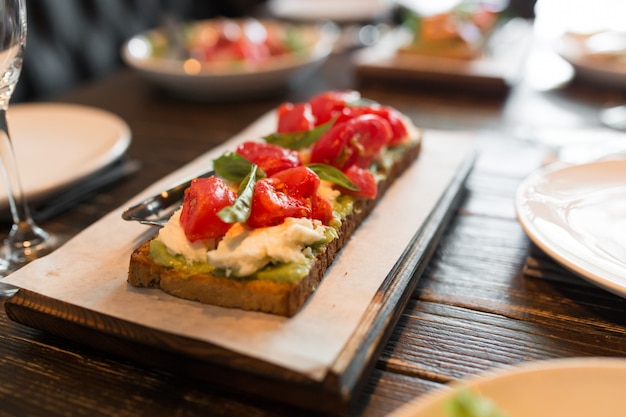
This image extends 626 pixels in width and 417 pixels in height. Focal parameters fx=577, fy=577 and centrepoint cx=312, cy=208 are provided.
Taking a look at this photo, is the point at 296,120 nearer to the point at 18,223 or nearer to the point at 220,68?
the point at 18,223

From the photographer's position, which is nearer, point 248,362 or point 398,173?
point 248,362

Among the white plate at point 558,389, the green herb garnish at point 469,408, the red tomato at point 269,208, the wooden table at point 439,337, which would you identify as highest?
the red tomato at point 269,208

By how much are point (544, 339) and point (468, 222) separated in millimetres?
393

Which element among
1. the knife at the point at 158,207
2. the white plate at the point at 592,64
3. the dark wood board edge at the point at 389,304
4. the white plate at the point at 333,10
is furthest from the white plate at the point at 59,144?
the white plate at the point at 333,10

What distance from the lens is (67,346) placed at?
2.90ft

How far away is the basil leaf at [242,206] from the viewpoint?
81 centimetres

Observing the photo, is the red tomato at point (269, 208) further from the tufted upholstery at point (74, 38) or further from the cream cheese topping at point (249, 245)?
the tufted upholstery at point (74, 38)

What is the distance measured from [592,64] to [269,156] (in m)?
1.38

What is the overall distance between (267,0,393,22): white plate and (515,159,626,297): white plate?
6.77ft

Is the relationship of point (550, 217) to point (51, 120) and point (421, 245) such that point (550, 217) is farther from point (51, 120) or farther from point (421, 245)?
point (51, 120)

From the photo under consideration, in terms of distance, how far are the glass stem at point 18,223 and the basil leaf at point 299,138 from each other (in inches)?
19.6

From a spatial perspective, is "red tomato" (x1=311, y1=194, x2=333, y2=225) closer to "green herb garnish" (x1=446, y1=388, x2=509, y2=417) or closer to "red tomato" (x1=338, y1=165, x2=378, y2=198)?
"red tomato" (x1=338, y1=165, x2=378, y2=198)

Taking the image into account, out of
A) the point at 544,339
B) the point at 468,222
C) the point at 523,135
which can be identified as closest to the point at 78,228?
the point at 468,222

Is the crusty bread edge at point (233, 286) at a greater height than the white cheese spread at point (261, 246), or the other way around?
the white cheese spread at point (261, 246)
